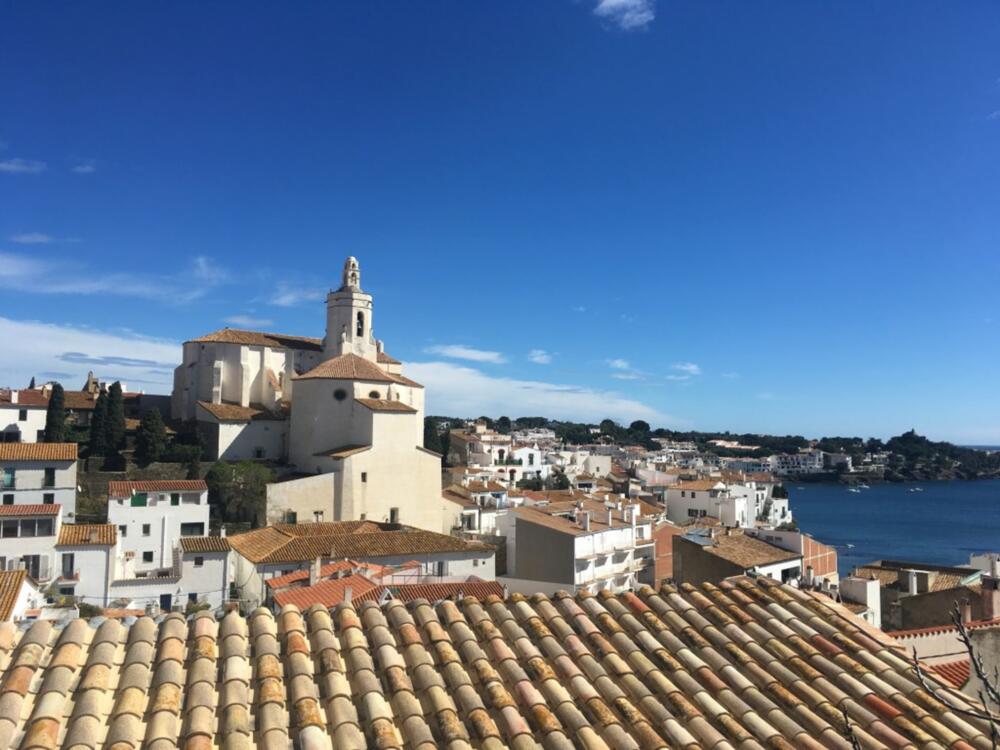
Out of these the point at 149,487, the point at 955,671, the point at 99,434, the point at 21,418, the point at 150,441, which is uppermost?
the point at 21,418

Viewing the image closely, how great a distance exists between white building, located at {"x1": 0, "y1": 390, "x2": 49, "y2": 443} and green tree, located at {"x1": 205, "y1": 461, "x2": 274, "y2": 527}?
11847 millimetres

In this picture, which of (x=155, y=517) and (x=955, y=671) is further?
(x=155, y=517)

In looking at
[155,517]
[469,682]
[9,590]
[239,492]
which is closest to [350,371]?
[239,492]

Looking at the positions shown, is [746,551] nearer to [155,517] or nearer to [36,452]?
[155,517]

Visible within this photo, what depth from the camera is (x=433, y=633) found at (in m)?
3.95

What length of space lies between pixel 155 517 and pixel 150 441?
1067 cm

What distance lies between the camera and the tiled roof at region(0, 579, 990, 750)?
3.09 metres

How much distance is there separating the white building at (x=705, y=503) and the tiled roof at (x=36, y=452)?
1488 inches

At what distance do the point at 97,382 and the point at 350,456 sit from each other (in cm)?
2656

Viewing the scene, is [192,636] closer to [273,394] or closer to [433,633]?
[433,633]

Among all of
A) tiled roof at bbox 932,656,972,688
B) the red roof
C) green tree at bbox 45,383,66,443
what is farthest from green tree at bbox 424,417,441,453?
tiled roof at bbox 932,656,972,688

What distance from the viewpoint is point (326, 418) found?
36125 mm

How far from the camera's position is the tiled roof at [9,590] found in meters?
13.6

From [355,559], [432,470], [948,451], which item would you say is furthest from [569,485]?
[948,451]
